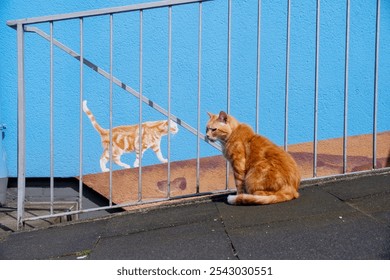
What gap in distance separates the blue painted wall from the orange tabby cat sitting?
109 cm

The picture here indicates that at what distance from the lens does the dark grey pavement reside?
240 cm

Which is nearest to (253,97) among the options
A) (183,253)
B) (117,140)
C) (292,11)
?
(292,11)

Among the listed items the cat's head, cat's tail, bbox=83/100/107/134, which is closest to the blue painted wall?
cat's tail, bbox=83/100/107/134

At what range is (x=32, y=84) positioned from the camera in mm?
4598

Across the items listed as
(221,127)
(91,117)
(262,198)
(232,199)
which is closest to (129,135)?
(91,117)

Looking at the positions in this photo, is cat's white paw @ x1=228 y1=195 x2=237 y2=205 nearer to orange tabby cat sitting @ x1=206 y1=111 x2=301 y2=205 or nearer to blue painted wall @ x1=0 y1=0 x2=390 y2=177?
orange tabby cat sitting @ x1=206 y1=111 x2=301 y2=205

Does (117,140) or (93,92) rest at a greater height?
(93,92)

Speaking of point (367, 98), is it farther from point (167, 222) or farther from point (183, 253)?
point (183, 253)

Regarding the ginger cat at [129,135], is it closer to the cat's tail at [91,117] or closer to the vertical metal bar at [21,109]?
the cat's tail at [91,117]

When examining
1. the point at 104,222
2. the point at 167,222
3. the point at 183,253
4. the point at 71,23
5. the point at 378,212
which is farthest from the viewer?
the point at 71,23

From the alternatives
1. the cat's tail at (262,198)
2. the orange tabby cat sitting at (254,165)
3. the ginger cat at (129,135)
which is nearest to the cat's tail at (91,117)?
the ginger cat at (129,135)

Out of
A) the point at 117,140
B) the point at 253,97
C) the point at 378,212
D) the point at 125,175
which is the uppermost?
the point at 253,97

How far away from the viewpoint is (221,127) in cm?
350

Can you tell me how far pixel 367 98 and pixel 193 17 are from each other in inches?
71.1
